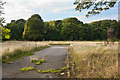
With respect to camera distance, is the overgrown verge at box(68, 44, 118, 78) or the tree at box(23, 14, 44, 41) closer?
the overgrown verge at box(68, 44, 118, 78)

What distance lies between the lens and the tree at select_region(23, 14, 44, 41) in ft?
96.0

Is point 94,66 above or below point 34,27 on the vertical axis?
below

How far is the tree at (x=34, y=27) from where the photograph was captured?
96.0 ft

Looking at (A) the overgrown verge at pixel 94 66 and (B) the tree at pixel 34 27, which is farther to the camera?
(B) the tree at pixel 34 27

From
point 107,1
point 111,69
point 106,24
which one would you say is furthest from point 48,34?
point 111,69

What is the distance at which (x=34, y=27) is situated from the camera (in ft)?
98.7

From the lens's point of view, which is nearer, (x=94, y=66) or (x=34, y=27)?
(x=94, y=66)

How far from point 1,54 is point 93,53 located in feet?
19.8

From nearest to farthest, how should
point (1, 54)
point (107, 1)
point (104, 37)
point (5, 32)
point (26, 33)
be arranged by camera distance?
point (107, 1) < point (1, 54) < point (5, 32) < point (26, 33) < point (104, 37)

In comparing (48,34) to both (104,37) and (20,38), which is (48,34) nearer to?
(20,38)

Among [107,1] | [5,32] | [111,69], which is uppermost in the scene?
[107,1]

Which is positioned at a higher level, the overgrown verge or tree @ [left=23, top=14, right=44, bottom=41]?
tree @ [left=23, top=14, right=44, bottom=41]

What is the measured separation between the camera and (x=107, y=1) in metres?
7.36

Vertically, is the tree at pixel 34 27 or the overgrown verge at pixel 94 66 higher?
the tree at pixel 34 27
